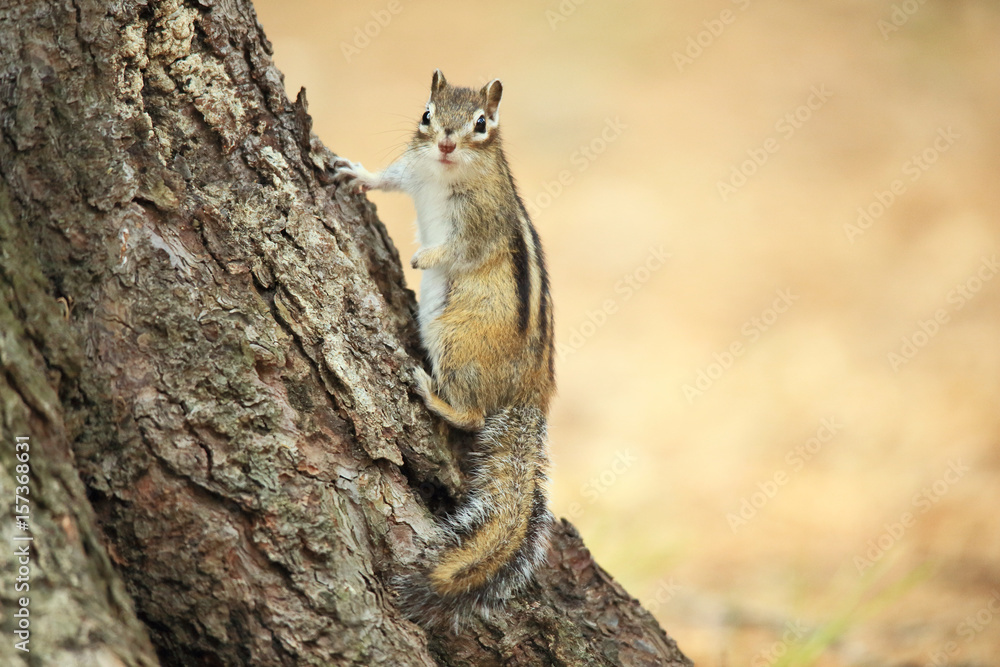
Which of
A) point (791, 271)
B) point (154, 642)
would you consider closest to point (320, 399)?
point (154, 642)

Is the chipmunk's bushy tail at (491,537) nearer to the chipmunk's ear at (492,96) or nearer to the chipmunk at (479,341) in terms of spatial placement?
the chipmunk at (479,341)

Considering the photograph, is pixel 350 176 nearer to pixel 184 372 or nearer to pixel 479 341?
pixel 479 341

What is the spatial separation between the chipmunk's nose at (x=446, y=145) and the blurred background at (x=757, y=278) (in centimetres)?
252

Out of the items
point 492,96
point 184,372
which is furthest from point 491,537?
point 492,96

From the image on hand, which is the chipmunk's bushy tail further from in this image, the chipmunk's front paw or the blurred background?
the blurred background

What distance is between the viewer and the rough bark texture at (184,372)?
2176 mm

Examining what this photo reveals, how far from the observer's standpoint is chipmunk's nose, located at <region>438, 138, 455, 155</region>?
3945 millimetres

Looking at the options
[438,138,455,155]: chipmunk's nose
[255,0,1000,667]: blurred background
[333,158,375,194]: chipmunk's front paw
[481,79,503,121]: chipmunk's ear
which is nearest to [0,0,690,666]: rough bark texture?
[333,158,375,194]: chipmunk's front paw

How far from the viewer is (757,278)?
27.7 feet

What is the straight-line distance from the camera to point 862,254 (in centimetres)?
855

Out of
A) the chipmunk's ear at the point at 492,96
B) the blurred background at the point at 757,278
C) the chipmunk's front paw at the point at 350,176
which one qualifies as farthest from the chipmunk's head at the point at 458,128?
the blurred background at the point at 757,278

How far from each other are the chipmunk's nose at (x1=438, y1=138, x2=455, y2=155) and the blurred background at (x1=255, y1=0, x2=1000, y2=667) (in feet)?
8.28

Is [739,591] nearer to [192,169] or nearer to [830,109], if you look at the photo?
[192,169]

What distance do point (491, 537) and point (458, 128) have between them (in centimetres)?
198
